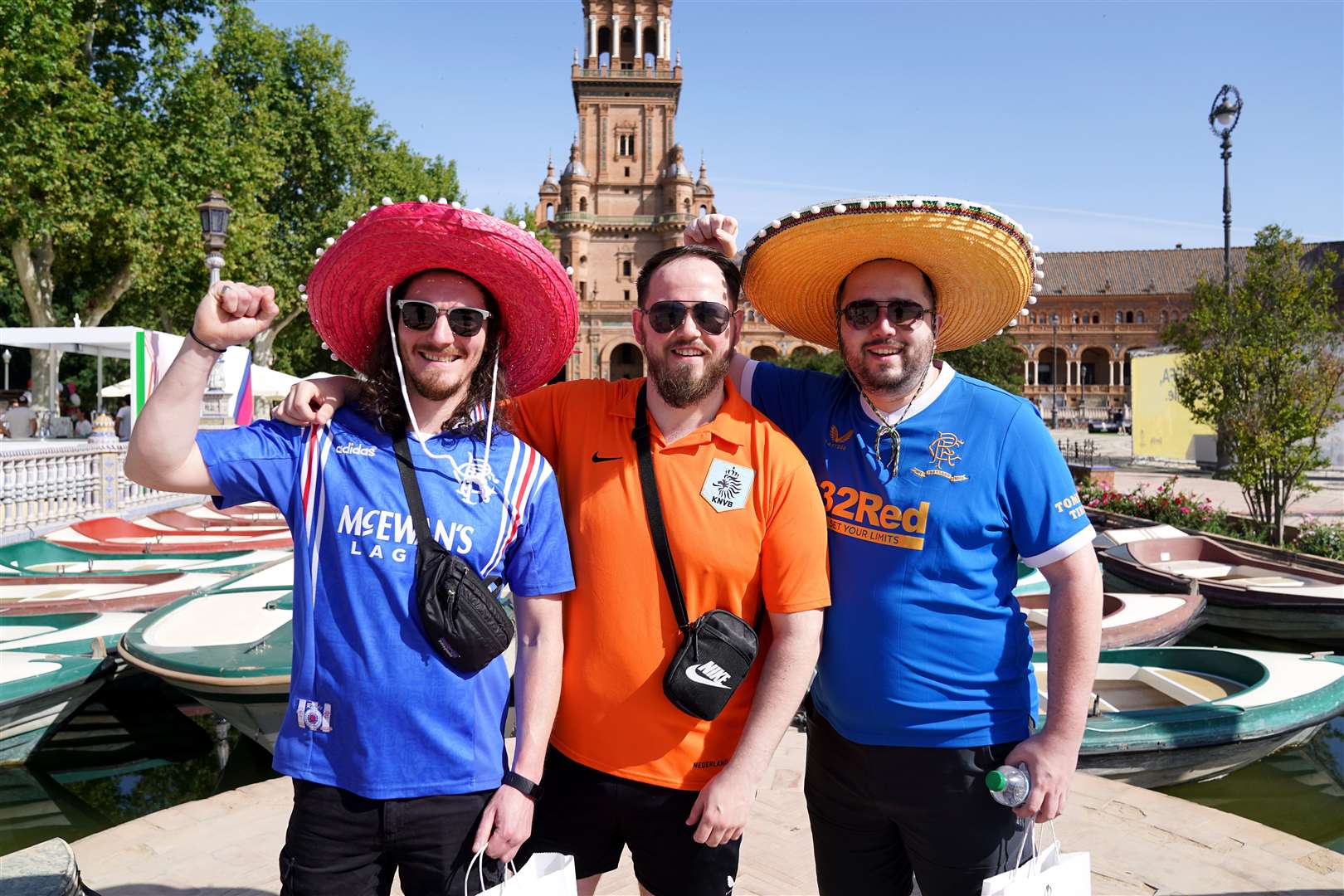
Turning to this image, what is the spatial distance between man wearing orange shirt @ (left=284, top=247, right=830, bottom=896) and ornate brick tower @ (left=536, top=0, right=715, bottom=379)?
6217 cm

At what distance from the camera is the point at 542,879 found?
1903mm

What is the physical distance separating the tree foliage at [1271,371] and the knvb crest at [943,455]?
12.2 m

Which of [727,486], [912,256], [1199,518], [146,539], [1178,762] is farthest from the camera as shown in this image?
[1199,518]

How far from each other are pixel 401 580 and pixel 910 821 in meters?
1.37

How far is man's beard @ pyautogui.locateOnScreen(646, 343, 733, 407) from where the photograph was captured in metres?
2.29

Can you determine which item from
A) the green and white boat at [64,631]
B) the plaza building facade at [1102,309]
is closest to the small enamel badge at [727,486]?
the green and white boat at [64,631]

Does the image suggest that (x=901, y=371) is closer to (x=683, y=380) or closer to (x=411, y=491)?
(x=683, y=380)

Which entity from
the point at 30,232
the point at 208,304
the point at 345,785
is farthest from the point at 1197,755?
the point at 30,232

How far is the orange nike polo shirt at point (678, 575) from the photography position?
2.21 m

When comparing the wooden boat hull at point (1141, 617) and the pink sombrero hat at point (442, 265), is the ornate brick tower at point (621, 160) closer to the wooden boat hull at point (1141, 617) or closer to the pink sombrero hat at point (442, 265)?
the wooden boat hull at point (1141, 617)

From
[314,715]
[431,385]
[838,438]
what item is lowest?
[314,715]

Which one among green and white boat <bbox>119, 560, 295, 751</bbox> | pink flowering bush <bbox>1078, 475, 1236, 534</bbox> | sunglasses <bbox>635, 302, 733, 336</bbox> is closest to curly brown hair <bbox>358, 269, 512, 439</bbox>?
sunglasses <bbox>635, 302, 733, 336</bbox>

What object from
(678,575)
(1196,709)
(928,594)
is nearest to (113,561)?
(678,575)

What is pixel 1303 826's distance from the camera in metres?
6.42
